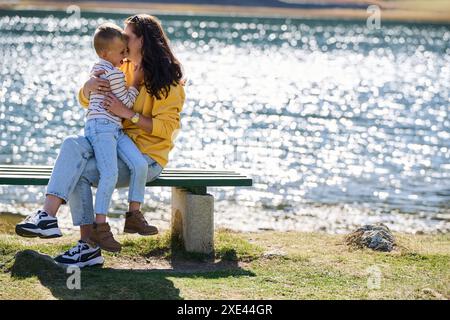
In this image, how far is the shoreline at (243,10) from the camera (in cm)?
7175

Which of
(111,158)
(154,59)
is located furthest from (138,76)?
(111,158)

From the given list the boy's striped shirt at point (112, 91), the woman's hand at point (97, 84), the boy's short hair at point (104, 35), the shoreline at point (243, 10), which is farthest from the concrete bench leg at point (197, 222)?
the shoreline at point (243, 10)

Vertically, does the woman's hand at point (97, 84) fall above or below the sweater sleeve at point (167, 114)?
above

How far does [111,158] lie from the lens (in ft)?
22.0

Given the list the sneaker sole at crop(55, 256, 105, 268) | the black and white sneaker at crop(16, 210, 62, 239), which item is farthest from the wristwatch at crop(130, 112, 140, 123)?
the sneaker sole at crop(55, 256, 105, 268)

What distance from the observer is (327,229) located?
11500 millimetres

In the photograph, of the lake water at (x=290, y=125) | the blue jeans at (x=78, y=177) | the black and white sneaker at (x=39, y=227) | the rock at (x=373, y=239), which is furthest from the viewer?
the lake water at (x=290, y=125)

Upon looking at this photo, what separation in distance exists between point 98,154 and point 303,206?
684 cm

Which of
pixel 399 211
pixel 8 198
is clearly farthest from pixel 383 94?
pixel 8 198

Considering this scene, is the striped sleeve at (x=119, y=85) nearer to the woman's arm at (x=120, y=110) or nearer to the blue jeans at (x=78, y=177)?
the woman's arm at (x=120, y=110)

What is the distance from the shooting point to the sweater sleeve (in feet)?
22.8

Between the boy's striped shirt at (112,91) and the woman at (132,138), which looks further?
the boy's striped shirt at (112,91)

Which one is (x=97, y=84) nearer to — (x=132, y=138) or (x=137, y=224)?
(x=132, y=138)

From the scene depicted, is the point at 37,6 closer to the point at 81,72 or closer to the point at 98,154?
the point at 81,72
